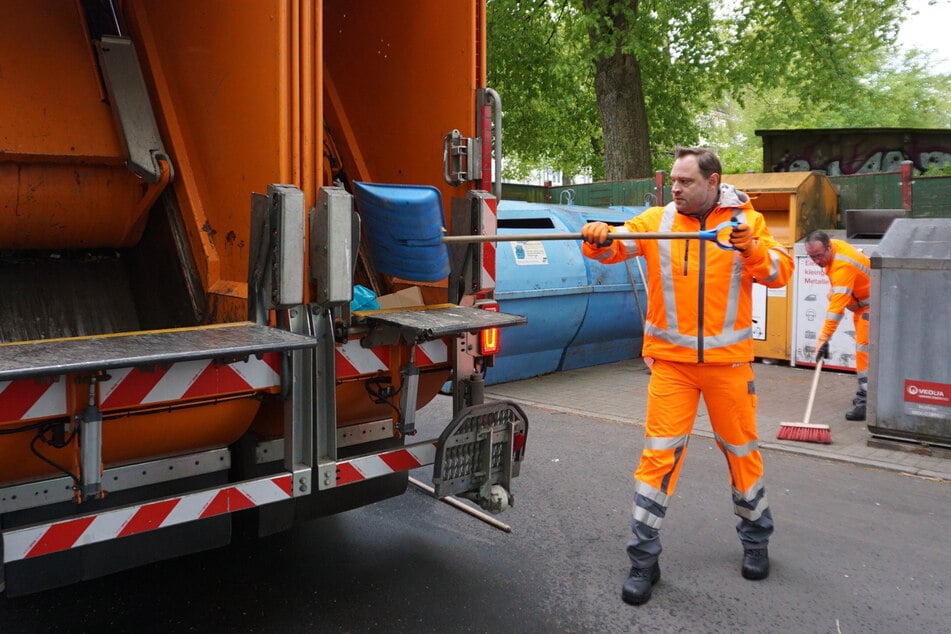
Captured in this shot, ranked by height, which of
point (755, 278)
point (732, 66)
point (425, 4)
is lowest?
point (755, 278)

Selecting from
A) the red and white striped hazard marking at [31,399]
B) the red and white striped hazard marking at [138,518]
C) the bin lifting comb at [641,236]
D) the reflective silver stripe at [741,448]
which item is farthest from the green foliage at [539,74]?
the red and white striped hazard marking at [31,399]

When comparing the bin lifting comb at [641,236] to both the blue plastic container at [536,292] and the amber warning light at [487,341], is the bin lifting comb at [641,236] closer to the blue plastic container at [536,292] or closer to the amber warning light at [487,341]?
the amber warning light at [487,341]

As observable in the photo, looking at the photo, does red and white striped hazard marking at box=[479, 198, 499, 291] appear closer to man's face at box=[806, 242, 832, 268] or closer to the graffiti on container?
man's face at box=[806, 242, 832, 268]

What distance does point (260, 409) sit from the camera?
10.3 feet

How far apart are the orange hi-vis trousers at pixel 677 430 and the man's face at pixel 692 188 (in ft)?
2.14

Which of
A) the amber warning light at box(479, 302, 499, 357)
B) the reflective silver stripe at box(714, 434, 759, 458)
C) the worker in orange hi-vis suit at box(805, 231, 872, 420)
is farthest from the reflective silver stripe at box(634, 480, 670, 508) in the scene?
the worker in orange hi-vis suit at box(805, 231, 872, 420)

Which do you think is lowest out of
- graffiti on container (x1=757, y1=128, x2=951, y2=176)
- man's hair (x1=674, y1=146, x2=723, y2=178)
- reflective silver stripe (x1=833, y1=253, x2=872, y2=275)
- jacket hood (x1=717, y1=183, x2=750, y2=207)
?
reflective silver stripe (x1=833, y1=253, x2=872, y2=275)

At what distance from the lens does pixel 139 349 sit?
2.49m

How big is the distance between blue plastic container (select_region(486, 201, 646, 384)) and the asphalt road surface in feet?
9.82

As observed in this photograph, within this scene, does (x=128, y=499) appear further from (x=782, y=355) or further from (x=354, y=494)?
(x=782, y=355)

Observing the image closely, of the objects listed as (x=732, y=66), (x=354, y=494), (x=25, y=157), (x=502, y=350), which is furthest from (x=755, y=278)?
(x=732, y=66)

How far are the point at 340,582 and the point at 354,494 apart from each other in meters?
0.47

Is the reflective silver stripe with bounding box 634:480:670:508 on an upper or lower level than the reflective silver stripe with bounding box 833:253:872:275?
lower

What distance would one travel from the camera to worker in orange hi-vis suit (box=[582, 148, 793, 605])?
11.3 ft
